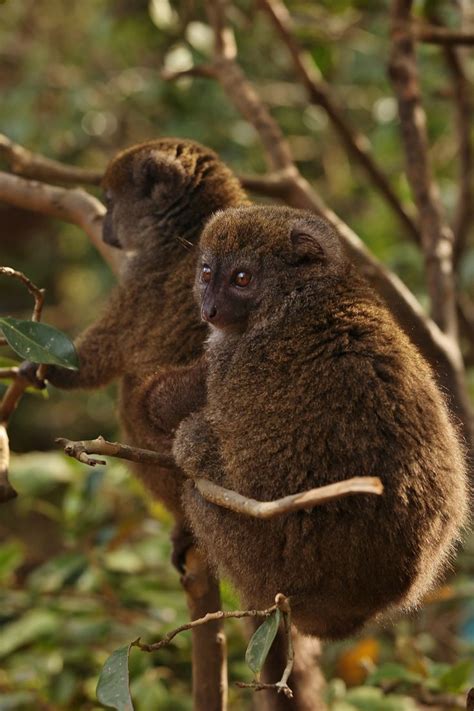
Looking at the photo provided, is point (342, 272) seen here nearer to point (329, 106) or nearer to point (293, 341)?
point (293, 341)

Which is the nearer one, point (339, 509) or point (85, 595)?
point (339, 509)

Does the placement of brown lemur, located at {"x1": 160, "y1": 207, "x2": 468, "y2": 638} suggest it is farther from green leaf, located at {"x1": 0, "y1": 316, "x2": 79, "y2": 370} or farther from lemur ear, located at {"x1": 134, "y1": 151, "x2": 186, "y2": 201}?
lemur ear, located at {"x1": 134, "y1": 151, "x2": 186, "y2": 201}

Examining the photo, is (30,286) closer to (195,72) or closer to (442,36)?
(195,72)

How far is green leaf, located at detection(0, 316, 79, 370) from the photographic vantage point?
338 cm

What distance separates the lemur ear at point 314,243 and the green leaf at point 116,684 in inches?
59.3

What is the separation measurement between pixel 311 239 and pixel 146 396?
862 millimetres

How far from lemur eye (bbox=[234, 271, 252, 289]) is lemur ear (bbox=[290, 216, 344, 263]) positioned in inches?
7.8

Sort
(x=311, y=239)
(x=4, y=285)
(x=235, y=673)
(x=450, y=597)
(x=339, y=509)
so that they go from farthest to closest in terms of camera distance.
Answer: (x=4, y=285)
(x=450, y=597)
(x=235, y=673)
(x=311, y=239)
(x=339, y=509)

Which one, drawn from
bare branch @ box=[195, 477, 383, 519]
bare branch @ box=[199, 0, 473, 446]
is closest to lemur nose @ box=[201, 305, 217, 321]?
bare branch @ box=[195, 477, 383, 519]

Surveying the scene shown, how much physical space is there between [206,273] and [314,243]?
44 centimetres

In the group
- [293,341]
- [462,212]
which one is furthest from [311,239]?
[462,212]

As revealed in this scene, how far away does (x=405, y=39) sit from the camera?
5473 mm

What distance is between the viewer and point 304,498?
2387 millimetres

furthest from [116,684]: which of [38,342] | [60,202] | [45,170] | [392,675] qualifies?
[45,170]
